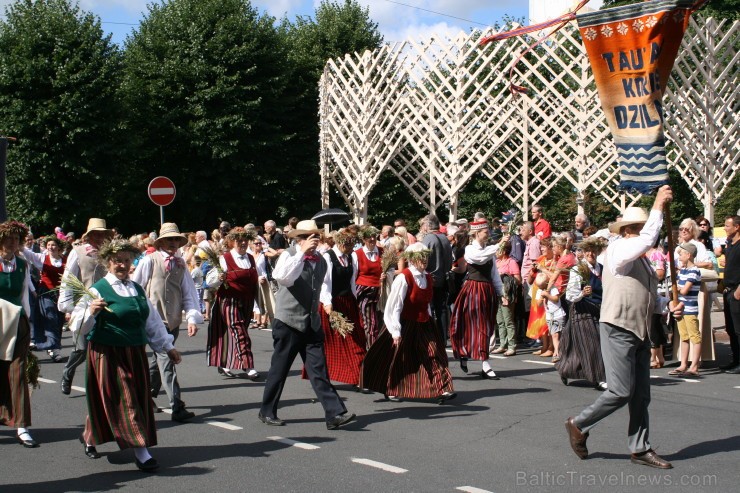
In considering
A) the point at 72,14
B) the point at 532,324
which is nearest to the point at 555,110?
the point at 532,324

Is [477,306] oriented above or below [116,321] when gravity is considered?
above

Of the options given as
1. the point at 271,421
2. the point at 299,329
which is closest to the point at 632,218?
the point at 299,329

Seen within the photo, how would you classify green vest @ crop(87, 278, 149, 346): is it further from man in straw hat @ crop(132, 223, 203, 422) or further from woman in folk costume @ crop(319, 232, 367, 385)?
woman in folk costume @ crop(319, 232, 367, 385)

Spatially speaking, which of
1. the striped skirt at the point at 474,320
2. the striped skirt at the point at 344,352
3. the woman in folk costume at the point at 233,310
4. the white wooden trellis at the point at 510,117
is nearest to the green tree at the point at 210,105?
the white wooden trellis at the point at 510,117

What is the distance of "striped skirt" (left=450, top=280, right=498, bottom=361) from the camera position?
35.9 ft

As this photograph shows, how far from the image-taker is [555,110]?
67.9ft

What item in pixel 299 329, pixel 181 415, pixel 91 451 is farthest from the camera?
pixel 181 415

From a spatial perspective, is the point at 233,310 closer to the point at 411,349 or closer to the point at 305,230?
the point at 411,349

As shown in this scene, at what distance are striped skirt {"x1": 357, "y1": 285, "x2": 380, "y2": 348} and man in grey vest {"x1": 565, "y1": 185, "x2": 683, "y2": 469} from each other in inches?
Answer: 165

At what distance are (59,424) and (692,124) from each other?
14.6 metres

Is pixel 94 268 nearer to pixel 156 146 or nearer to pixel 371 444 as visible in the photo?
pixel 371 444

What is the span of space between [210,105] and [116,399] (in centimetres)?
2537

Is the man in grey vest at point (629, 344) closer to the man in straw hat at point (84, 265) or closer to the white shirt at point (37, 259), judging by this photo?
the man in straw hat at point (84, 265)

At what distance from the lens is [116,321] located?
6793mm
